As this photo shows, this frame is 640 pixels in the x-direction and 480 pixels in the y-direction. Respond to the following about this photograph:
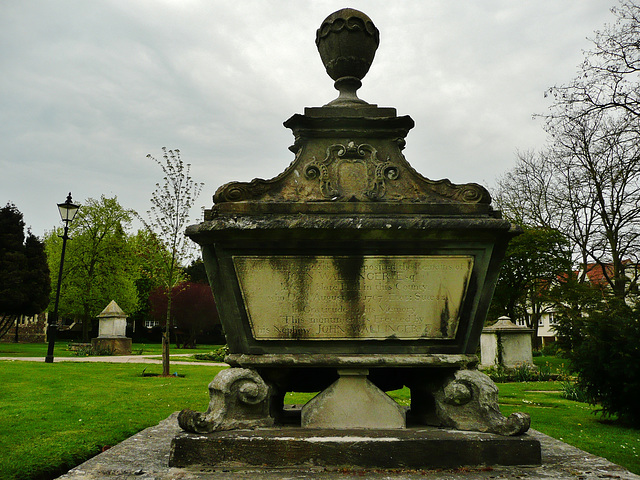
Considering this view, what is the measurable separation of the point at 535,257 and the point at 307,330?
28.7 metres

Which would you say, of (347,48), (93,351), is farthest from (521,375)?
(93,351)

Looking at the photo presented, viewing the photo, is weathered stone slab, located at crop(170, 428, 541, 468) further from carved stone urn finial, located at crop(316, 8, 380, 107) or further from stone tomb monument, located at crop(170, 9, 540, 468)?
carved stone urn finial, located at crop(316, 8, 380, 107)

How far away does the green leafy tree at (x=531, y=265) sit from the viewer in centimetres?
2885

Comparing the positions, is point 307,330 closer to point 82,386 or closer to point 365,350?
point 365,350

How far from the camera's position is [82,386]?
11.0 m

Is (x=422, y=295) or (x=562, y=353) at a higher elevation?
(x=422, y=295)

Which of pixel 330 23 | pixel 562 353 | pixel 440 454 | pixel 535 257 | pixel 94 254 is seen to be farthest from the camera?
pixel 94 254

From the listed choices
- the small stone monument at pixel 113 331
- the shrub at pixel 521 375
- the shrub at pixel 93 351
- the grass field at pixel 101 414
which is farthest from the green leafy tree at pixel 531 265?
the shrub at pixel 93 351

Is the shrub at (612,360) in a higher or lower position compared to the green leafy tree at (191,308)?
lower

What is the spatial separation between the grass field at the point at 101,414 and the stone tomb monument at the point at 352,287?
79.5 inches

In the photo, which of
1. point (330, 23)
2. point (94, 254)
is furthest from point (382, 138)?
point (94, 254)

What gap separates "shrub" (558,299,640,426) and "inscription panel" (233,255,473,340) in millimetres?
4678

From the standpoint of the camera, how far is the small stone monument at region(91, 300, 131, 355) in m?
25.5

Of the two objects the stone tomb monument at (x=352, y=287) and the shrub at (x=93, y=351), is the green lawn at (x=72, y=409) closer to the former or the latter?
the stone tomb monument at (x=352, y=287)
